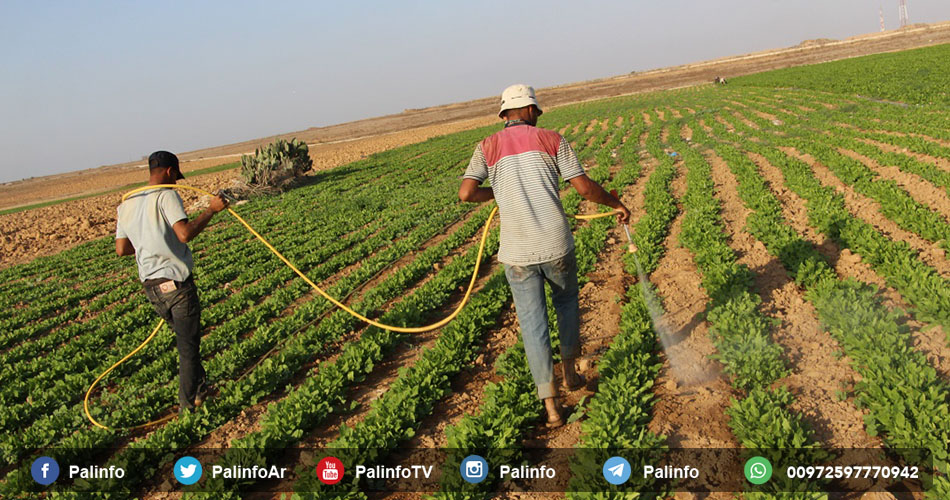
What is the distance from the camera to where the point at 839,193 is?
9.64 meters

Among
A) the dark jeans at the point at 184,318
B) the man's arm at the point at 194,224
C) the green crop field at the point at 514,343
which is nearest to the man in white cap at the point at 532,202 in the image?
the green crop field at the point at 514,343

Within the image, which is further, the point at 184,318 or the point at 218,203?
the point at 184,318

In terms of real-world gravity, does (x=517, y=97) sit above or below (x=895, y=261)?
above

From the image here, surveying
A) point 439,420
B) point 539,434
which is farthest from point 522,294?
point 439,420

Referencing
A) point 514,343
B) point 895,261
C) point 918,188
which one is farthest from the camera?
point 918,188

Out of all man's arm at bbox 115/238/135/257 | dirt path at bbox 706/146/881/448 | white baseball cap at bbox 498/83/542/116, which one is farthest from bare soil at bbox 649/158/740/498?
man's arm at bbox 115/238/135/257

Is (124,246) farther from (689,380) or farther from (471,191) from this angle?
(689,380)

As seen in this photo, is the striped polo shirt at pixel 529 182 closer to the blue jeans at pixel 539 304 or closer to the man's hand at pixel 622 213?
the blue jeans at pixel 539 304

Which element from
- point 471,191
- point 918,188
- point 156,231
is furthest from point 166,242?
point 918,188

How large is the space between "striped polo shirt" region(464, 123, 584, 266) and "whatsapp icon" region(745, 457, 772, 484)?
1.79m

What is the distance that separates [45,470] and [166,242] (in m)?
2.11

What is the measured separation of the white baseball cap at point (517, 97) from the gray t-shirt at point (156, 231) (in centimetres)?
291

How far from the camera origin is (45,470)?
447 centimetres

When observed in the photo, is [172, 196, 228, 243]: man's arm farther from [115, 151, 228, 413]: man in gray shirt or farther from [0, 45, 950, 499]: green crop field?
[0, 45, 950, 499]: green crop field
